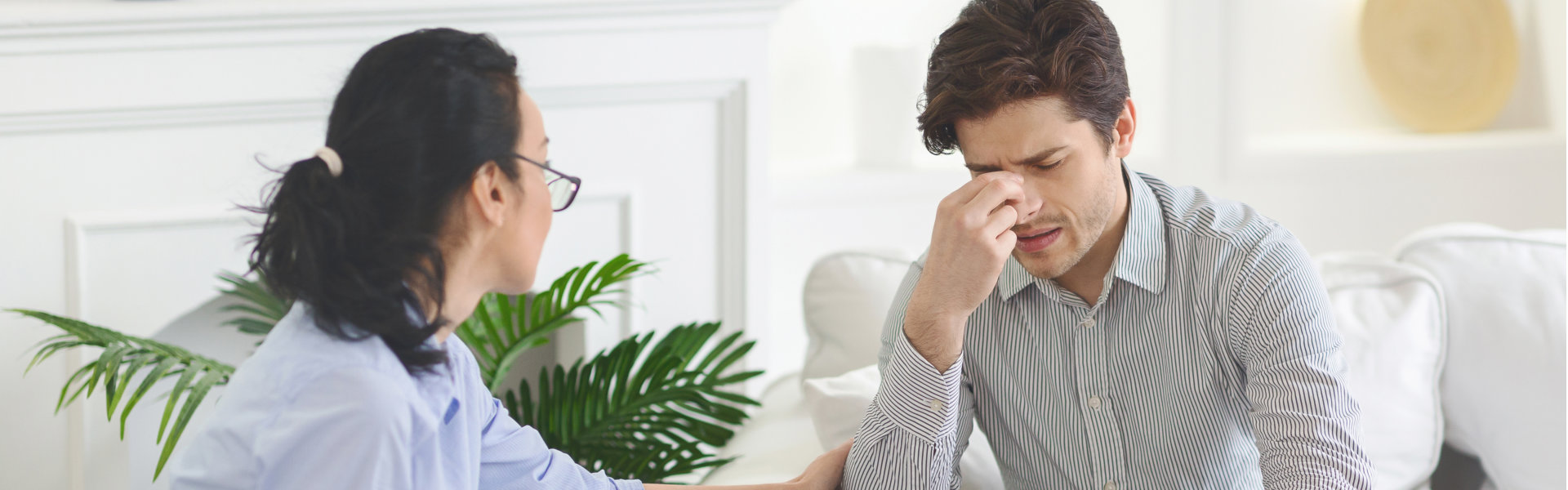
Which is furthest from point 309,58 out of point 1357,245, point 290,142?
point 1357,245

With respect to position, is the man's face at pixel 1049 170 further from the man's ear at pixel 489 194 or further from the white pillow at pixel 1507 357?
the white pillow at pixel 1507 357

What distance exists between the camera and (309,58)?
2.00 meters

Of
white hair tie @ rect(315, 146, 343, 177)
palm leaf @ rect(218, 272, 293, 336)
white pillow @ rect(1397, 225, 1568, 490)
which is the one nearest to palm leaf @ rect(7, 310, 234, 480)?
palm leaf @ rect(218, 272, 293, 336)

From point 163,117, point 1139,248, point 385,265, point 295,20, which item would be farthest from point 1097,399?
point 163,117

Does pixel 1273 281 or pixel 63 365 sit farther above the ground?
pixel 1273 281

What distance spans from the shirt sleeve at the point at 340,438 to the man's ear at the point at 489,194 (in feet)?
0.55

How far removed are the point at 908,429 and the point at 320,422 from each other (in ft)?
2.31

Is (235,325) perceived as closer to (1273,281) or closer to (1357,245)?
(1273,281)

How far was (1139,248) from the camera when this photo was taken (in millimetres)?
1516

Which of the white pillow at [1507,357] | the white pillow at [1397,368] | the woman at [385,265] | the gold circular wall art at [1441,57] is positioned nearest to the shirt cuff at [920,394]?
the woman at [385,265]

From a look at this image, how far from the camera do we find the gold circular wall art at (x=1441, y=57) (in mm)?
3078

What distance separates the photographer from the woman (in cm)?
94

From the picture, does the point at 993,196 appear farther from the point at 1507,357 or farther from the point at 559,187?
the point at 1507,357

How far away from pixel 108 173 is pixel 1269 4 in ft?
8.12
